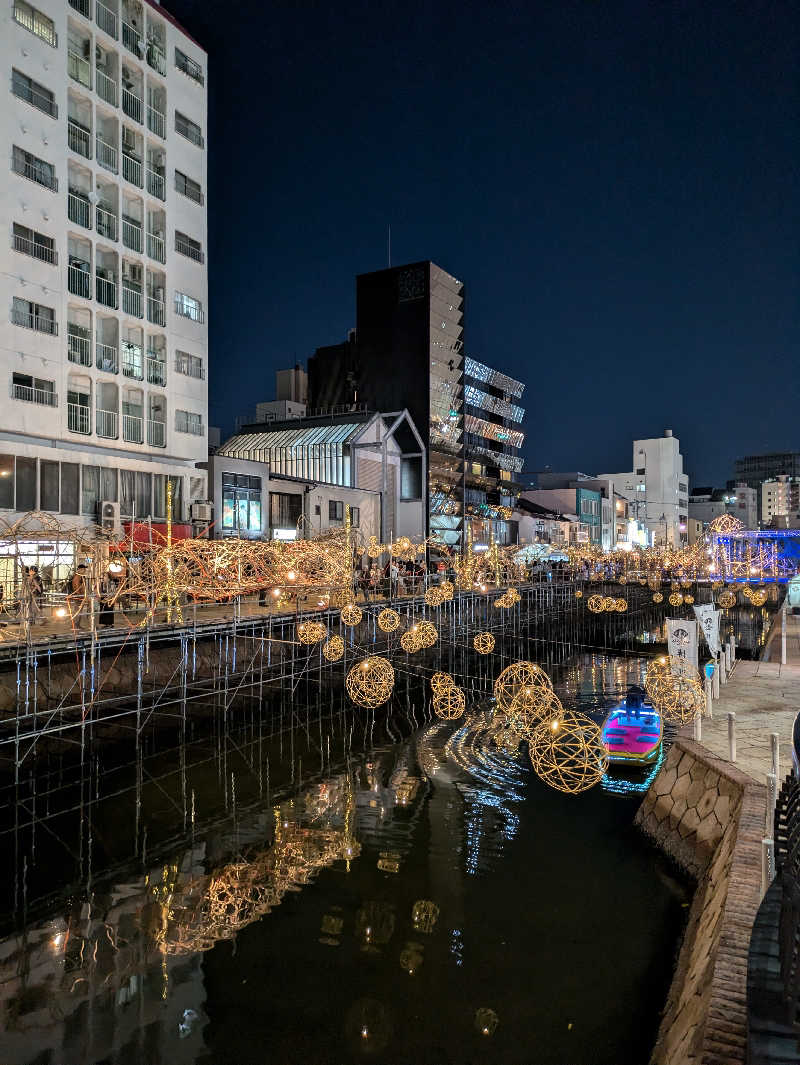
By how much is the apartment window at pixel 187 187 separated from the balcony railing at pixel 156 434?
11397 millimetres

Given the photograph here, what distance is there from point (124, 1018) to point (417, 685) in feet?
73.6

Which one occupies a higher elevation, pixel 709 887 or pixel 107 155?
pixel 107 155

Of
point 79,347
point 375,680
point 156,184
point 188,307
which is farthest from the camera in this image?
point 188,307

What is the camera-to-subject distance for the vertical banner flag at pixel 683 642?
1948cm

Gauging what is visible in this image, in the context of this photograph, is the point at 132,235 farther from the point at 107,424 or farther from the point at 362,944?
the point at 362,944

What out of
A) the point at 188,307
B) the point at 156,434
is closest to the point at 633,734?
the point at 156,434

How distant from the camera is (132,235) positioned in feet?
99.7

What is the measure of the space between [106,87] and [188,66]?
19.7 ft

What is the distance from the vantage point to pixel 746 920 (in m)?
7.32

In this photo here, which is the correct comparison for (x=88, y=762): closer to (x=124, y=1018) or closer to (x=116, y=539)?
(x=116, y=539)

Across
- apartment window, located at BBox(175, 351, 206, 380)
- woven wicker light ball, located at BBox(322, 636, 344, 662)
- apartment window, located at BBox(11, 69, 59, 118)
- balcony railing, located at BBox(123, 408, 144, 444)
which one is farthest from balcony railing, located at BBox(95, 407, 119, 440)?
woven wicker light ball, located at BBox(322, 636, 344, 662)

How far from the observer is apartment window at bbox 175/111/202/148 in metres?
32.7

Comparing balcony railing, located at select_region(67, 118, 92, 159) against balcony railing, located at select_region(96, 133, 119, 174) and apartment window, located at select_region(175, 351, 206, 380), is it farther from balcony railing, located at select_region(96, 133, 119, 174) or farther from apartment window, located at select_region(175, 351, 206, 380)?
apartment window, located at select_region(175, 351, 206, 380)

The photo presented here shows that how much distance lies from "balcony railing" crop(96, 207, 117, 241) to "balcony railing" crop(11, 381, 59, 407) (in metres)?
7.69
